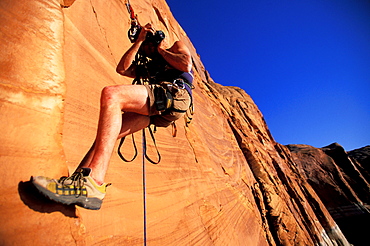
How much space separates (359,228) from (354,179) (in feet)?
18.2

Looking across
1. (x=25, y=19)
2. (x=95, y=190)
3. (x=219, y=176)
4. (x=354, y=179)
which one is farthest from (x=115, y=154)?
(x=354, y=179)

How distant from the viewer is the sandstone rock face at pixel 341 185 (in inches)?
815

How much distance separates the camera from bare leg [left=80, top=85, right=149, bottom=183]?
1.46 metres

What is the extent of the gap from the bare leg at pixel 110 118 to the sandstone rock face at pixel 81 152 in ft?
1.18

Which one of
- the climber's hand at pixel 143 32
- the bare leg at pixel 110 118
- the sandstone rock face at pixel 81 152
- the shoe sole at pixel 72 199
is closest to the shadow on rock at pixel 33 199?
the sandstone rock face at pixel 81 152

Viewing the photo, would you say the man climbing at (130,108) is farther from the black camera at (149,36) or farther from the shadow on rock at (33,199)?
the shadow on rock at (33,199)

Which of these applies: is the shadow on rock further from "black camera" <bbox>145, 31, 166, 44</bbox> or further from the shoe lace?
"black camera" <bbox>145, 31, 166, 44</bbox>

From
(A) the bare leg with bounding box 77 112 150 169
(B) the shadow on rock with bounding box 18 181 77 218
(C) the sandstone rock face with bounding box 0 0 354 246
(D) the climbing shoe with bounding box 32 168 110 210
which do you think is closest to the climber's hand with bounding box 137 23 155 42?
(C) the sandstone rock face with bounding box 0 0 354 246

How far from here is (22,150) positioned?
4.60 feet

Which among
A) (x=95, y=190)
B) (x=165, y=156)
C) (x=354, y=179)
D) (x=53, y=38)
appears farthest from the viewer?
(x=354, y=179)

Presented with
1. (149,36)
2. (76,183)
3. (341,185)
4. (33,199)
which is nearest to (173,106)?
(149,36)

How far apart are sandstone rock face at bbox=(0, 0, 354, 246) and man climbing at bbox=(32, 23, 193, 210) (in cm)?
28

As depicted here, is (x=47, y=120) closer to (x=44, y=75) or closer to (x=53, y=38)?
(x=44, y=75)

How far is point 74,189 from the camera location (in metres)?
1.23
